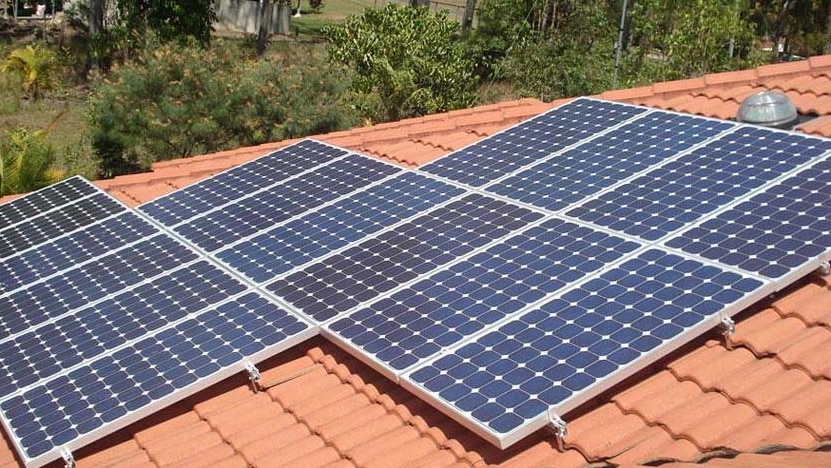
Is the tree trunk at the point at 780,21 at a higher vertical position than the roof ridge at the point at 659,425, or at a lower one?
higher

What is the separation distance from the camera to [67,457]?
642cm

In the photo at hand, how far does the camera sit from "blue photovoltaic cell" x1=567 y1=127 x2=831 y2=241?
7711mm

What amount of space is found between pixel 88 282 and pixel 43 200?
3.29 metres

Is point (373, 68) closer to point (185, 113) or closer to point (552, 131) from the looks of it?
point (185, 113)

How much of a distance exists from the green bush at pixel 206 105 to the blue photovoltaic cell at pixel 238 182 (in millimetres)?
10101

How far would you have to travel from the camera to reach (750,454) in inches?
206

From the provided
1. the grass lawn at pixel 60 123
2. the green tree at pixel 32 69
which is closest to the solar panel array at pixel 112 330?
the grass lawn at pixel 60 123

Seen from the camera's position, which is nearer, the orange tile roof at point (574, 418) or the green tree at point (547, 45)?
the orange tile roof at point (574, 418)

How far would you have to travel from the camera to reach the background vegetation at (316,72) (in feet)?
71.2

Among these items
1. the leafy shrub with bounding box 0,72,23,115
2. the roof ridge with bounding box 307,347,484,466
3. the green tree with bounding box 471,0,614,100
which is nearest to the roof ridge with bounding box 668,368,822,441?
the roof ridge with bounding box 307,347,484,466

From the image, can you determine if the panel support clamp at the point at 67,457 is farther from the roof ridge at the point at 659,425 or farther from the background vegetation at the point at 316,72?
the background vegetation at the point at 316,72

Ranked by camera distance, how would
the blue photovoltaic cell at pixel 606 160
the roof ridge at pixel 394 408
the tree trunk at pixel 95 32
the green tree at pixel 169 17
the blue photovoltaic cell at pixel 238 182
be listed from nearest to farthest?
1. the roof ridge at pixel 394 408
2. the blue photovoltaic cell at pixel 606 160
3. the blue photovoltaic cell at pixel 238 182
4. the green tree at pixel 169 17
5. the tree trunk at pixel 95 32

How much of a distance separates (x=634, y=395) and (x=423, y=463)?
5.08 ft

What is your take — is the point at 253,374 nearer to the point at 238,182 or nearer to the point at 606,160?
the point at 238,182
